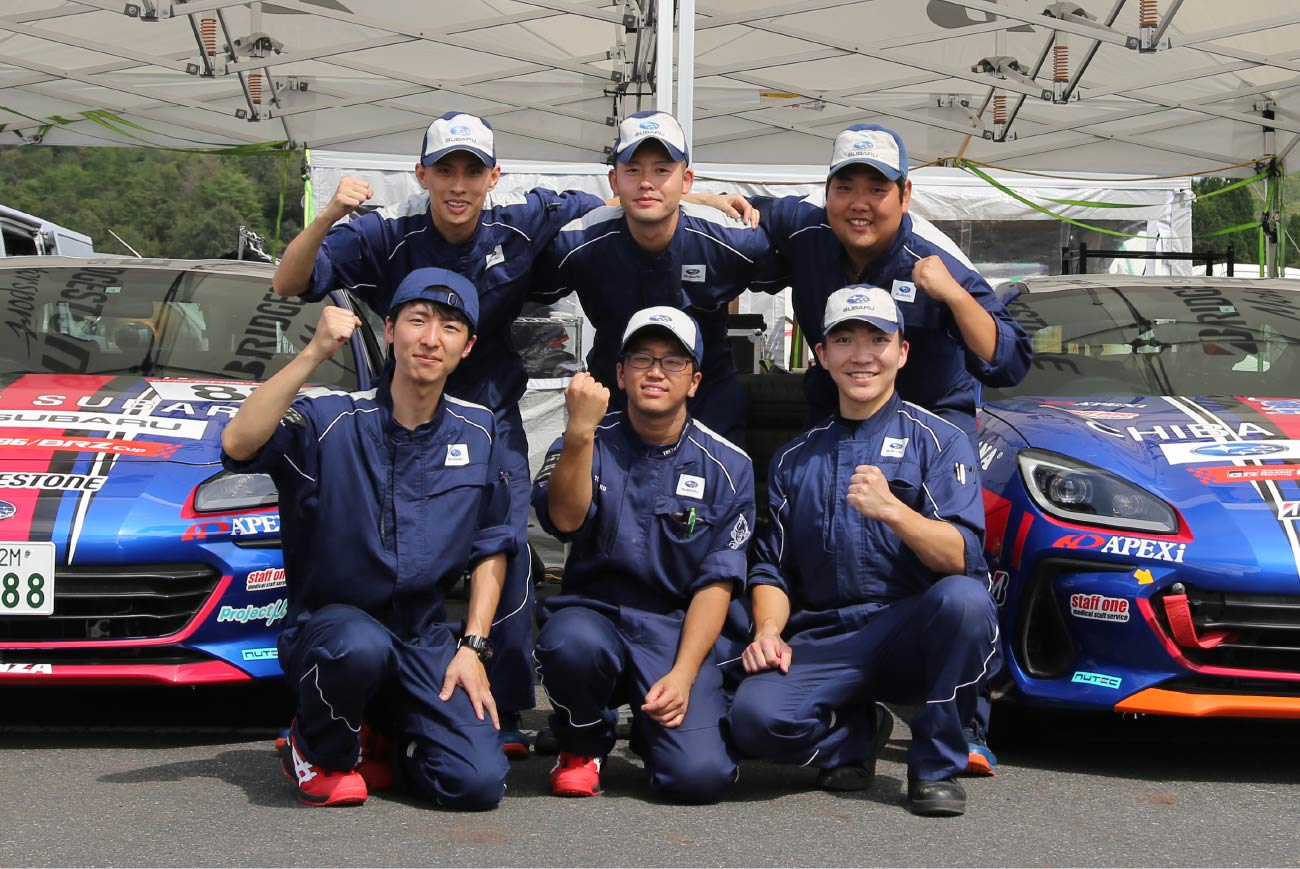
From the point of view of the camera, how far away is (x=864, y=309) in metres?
3.91

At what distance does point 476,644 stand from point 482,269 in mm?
1242

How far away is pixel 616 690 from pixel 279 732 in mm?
1114

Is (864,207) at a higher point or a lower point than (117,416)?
higher

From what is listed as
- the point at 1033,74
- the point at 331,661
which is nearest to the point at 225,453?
the point at 331,661

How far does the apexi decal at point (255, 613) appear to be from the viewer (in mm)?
3959

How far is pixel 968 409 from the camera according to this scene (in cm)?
Result: 434

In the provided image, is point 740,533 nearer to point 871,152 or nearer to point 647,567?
point 647,567

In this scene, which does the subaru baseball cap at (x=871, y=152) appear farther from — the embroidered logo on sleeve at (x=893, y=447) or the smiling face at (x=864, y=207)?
the embroidered logo on sleeve at (x=893, y=447)

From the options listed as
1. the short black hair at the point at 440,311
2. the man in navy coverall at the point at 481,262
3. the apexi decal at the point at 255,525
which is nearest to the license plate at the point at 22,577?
the apexi decal at the point at 255,525

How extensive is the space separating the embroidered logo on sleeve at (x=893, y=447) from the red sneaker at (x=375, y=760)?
1.56m

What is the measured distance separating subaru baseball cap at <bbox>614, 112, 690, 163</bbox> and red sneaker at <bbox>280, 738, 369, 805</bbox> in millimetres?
1920

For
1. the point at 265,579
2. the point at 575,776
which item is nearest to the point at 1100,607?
the point at 575,776

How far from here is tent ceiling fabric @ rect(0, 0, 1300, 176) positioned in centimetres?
852

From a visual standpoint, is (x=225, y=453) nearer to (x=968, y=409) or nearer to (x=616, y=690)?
(x=616, y=690)
